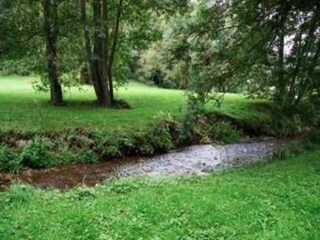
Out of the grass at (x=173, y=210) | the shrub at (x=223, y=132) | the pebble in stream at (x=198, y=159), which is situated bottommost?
the pebble in stream at (x=198, y=159)

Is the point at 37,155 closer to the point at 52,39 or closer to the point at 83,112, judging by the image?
the point at 83,112

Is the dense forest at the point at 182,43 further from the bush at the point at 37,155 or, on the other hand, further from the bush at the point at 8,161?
the bush at the point at 8,161

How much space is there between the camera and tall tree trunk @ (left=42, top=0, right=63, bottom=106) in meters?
26.5

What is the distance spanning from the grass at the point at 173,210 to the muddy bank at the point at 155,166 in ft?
11.5

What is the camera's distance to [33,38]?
93.4 ft

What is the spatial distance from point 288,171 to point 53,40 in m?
16.9

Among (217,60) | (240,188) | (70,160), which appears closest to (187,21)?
(217,60)

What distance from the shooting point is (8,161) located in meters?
17.3

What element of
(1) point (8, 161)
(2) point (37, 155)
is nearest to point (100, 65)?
(2) point (37, 155)

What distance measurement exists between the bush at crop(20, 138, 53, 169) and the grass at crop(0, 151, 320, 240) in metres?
4.97

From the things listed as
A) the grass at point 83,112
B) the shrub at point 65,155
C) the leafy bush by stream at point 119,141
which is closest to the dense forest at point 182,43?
the grass at point 83,112

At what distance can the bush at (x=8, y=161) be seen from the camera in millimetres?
→ 17016

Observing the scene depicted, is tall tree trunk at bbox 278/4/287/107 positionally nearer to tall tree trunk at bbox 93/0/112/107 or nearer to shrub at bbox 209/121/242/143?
shrub at bbox 209/121/242/143

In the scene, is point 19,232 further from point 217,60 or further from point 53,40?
point 53,40
